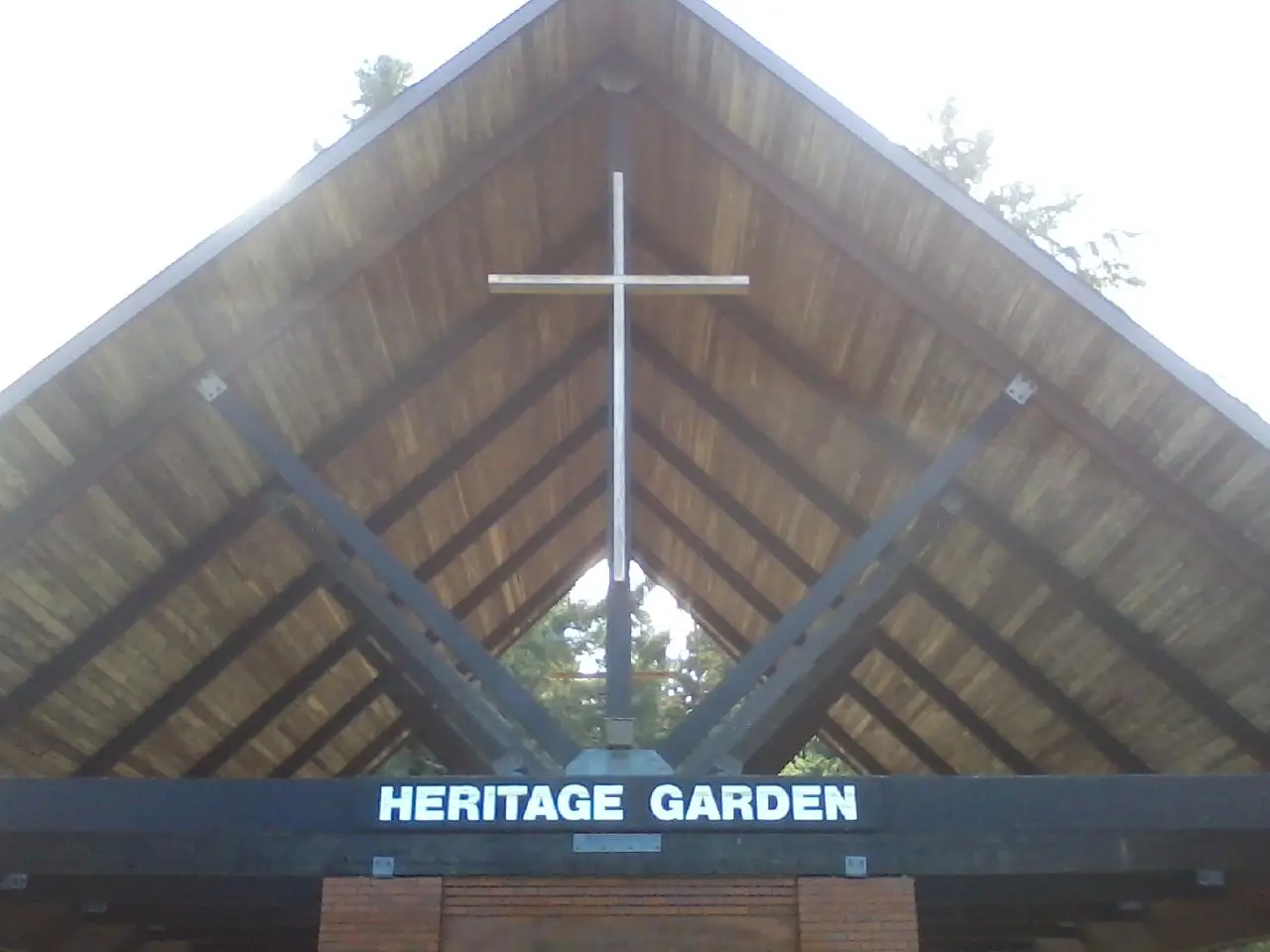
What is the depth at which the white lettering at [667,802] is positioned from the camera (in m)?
6.78

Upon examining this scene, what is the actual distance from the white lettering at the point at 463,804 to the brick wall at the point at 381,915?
45 cm

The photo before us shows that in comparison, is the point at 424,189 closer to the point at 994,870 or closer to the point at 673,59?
the point at 673,59

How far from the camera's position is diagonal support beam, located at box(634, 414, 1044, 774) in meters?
11.2

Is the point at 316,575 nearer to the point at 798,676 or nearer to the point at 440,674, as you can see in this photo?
the point at 440,674

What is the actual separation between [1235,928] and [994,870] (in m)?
3.98

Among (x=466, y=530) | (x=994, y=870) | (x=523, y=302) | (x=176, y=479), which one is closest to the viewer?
(x=994, y=870)

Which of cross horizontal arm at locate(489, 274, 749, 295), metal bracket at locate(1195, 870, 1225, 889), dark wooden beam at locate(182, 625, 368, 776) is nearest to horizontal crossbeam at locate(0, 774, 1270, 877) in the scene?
metal bracket at locate(1195, 870, 1225, 889)

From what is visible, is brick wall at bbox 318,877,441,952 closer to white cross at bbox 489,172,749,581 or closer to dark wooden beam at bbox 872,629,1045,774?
white cross at bbox 489,172,749,581

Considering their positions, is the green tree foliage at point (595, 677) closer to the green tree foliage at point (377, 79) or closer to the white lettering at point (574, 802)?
the white lettering at point (574, 802)

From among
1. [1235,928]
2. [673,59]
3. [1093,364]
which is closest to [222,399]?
[673,59]

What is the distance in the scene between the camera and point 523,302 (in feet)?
31.3

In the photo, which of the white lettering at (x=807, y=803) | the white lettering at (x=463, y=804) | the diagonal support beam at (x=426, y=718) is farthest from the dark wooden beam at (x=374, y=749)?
the white lettering at (x=807, y=803)

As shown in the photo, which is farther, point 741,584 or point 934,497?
point 741,584

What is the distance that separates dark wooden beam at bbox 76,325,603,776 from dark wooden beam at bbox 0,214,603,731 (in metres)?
1.08
